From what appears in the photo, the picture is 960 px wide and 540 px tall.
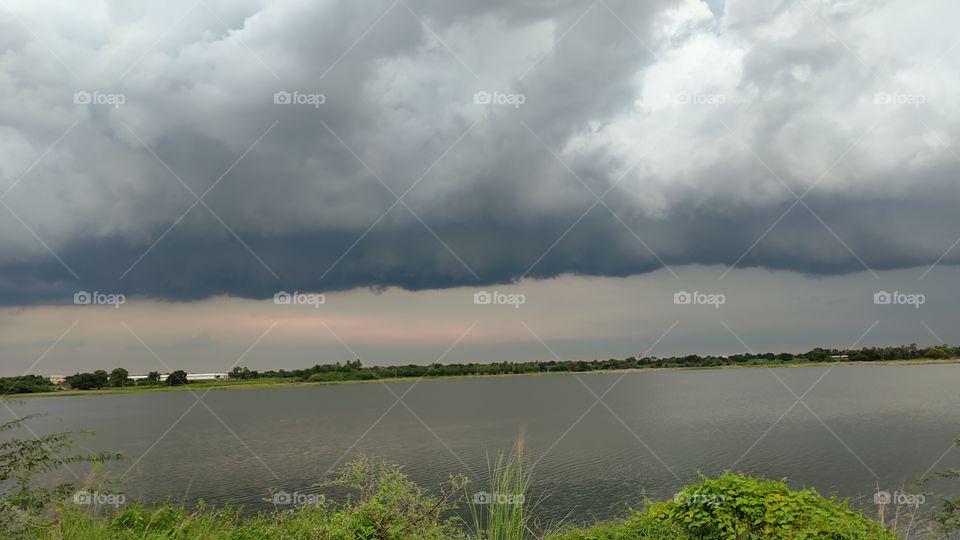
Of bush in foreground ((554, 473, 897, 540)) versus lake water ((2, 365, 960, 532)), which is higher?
bush in foreground ((554, 473, 897, 540))

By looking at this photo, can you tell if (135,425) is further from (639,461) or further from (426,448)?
(639,461)

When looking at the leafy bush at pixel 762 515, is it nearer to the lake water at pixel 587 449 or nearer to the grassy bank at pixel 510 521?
the grassy bank at pixel 510 521

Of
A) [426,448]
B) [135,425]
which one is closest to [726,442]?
[426,448]

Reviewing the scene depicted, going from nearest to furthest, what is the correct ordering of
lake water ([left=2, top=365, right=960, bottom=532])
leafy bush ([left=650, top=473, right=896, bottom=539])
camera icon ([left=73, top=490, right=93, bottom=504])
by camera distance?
1. leafy bush ([left=650, top=473, right=896, bottom=539])
2. camera icon ([left=73, top=490, right=93, bottom=504])
3. lake water ([left=2, top=365, right=960, bottom=532])

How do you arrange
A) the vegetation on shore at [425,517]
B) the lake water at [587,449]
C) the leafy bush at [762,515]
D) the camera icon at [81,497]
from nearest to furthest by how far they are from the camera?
the vegetation on shore at [425,517], the leafy bush at [762,515], the camera icon at [81,497], the lake water at [587,449]

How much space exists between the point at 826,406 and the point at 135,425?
260 feet

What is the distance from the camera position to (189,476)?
105 feet

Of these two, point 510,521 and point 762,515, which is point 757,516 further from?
point 510,521

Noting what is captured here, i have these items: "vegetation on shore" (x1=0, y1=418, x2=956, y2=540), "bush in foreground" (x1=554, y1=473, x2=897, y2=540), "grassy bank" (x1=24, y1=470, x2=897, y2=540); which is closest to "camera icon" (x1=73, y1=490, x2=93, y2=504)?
"vegetation on shore" (x1=0, y1=418, x2=956, y2=540)

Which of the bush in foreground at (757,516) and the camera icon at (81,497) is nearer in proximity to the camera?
the bush in foreground at (757,516)

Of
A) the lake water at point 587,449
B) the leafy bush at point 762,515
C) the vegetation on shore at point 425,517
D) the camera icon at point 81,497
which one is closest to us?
the vegetation on shore at point 425,517

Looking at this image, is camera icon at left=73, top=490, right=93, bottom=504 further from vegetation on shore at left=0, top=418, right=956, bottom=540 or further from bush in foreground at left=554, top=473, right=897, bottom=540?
bush in foreground at left=554, top=473, right=897, bottom=540

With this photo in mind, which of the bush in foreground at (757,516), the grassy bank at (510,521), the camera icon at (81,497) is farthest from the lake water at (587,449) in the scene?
the bush in foreground at (757,516)

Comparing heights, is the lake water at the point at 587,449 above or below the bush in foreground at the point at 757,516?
below
